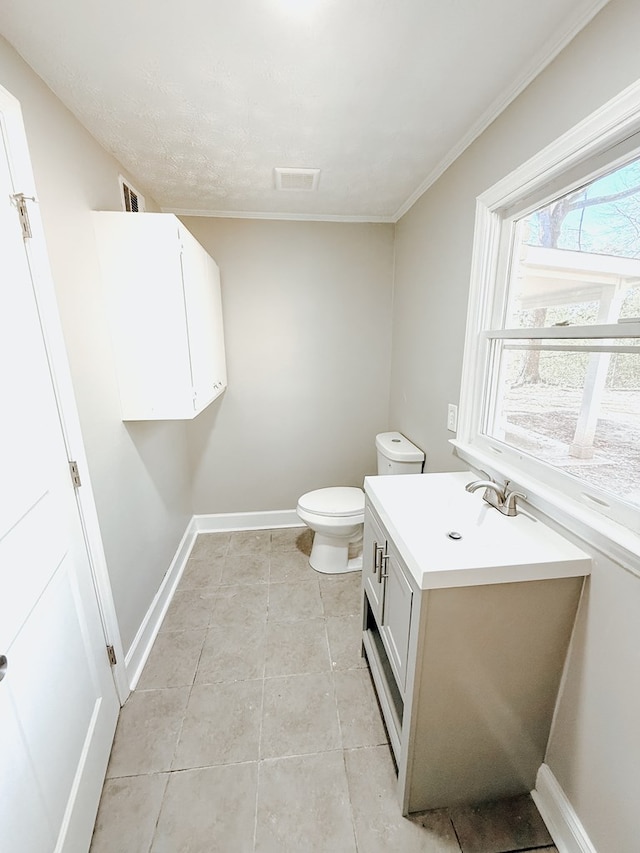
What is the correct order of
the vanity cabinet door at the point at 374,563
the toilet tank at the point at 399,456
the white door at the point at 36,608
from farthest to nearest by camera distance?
1. the toilet tank at the point at 399,456
2. the vanity cabinet door at the point at 374,563
3. the white door at the point at 36,608

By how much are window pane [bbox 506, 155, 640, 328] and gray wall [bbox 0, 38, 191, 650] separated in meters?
1.63

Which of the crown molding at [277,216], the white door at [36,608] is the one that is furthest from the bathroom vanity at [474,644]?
the crown molding at [277,216]

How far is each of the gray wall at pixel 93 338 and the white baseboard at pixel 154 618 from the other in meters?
0.06

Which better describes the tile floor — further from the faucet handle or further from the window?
the window

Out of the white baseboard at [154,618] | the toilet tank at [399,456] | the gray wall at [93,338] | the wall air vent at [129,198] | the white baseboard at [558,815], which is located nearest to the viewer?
the white baseboard at [558,815]

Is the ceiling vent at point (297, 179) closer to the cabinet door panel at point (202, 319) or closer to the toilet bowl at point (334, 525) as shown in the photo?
the cabinet door panel at point (202, 319)

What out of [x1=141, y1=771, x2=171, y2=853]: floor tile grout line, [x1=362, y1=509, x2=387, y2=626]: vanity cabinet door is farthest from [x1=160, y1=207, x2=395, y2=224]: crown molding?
[x1=141, y1=771, x2=171, y2=853]: floor tile grout line

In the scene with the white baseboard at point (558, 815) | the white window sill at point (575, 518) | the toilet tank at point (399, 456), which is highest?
the white window sill at point (575, 518)

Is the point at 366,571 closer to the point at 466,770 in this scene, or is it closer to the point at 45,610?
the point at 466,770

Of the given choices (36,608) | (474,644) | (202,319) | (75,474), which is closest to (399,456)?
(474,644)

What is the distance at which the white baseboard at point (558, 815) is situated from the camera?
985mm

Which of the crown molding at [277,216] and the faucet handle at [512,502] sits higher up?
the crown molding at [277,216]

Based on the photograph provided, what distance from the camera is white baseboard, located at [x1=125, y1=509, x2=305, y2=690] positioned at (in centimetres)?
159

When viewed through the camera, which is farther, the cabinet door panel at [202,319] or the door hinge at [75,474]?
the cabinet door panel at [202,319]
